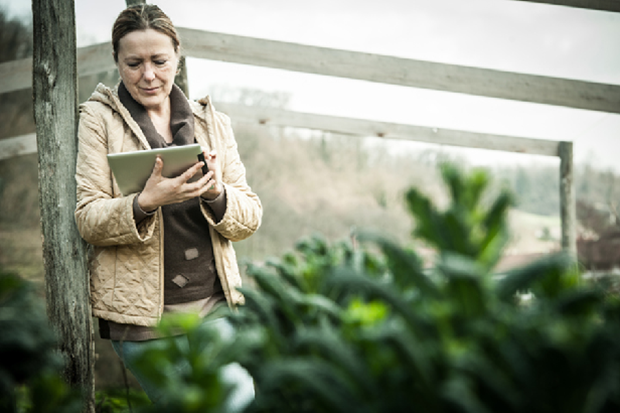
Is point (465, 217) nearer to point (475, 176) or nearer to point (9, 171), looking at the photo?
point (475, 176)

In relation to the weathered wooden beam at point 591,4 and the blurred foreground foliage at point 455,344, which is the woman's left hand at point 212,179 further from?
the weathered wooden beam at point 591,4

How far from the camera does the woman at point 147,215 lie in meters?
1.80

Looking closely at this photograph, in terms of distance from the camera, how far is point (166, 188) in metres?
1.68

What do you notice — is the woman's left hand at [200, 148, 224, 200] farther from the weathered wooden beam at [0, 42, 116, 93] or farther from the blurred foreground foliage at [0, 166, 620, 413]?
the weathered wooden beam at [0, 42, 116, 93]

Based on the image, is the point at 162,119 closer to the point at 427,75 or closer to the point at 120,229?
the point at 120,229

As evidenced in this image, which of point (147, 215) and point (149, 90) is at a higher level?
point (149, 90)

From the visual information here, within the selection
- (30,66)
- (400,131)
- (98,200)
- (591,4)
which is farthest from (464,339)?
(400,131)

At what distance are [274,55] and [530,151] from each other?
2.94m

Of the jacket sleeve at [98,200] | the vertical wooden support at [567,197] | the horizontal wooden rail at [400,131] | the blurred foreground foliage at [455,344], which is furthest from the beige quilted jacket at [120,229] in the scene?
the vertical wooden support at [567,197]

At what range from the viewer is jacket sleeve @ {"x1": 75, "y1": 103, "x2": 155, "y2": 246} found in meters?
1.74

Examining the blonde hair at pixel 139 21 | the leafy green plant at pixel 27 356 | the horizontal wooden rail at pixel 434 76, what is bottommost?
the leafy green plant at pixel 27 356

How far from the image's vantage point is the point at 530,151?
5324 mm

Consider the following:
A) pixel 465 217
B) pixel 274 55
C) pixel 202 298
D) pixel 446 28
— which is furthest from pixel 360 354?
pixel 446 28

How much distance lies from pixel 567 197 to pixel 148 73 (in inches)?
186
